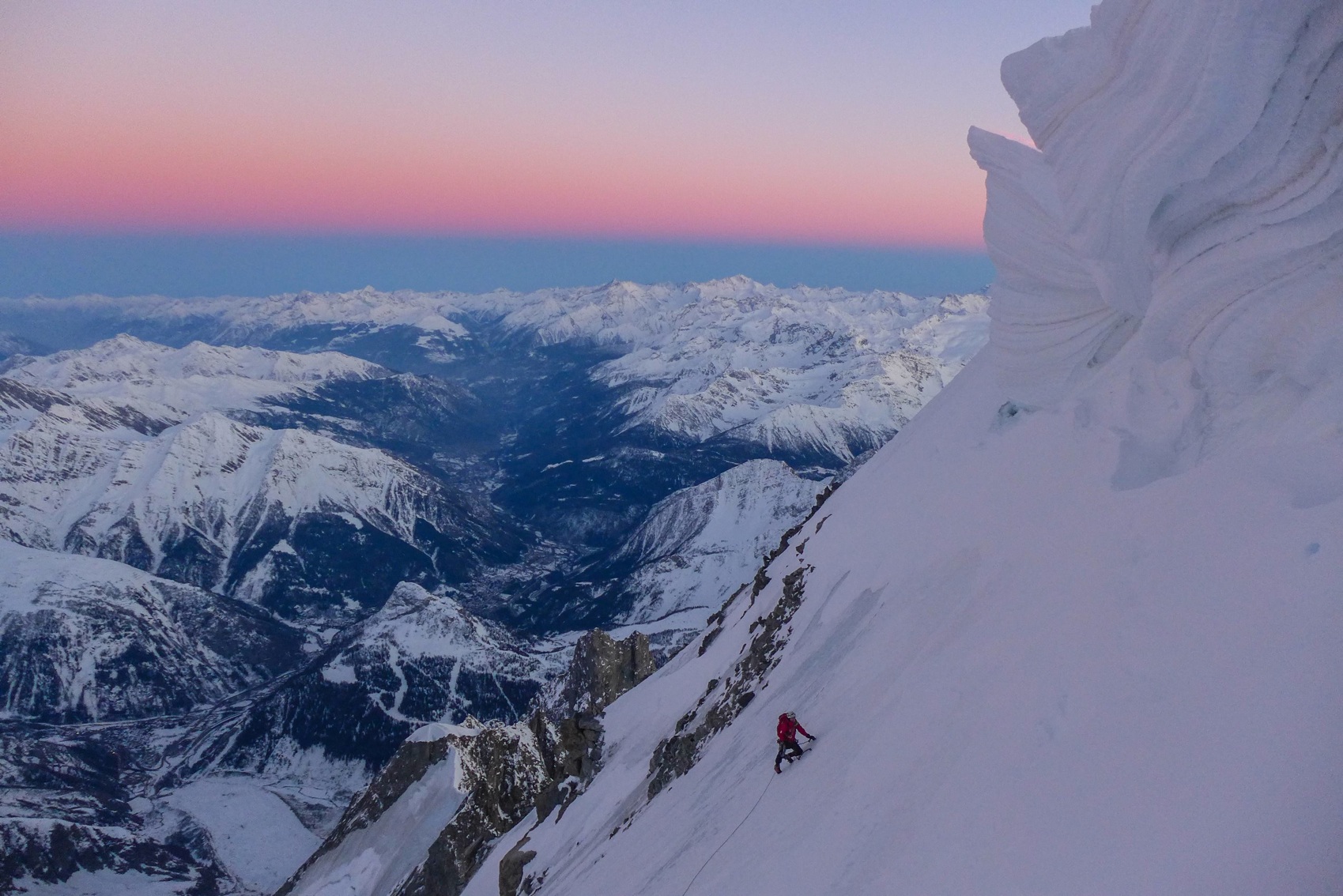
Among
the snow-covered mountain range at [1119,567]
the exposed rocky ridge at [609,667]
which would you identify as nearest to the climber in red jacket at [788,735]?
the snow-covered mountain range at [1119,567]

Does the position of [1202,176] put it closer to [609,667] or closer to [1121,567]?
[1121,567]

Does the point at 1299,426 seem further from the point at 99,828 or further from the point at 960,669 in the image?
the point at 99,828

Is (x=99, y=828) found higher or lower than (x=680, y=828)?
lower

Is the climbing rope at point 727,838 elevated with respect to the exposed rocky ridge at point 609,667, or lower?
elevated

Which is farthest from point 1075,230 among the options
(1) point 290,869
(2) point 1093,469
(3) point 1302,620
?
(1) point 290,869

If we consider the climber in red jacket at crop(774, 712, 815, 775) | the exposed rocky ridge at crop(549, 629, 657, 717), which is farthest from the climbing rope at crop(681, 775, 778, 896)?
the exposed rocky ridge at crop(549, 629, 657, 717)

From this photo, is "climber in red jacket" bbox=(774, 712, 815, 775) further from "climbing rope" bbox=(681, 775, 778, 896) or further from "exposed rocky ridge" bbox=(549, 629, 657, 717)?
"exposed rocky ridge" bbox=(549, 629, 657, 717)

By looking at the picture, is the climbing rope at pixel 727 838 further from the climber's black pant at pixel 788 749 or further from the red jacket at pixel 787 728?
the red jacket at pixel 787 728

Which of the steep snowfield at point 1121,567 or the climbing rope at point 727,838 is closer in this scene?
the steep snowfield at point 1121,567
